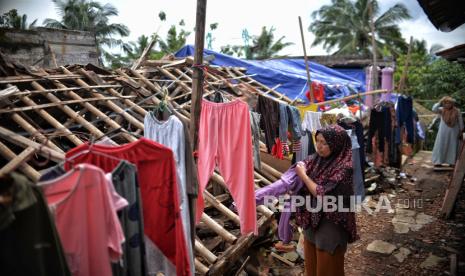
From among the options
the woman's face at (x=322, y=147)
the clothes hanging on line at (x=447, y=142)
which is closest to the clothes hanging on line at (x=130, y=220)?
the woman's face at (x=322, y=147)

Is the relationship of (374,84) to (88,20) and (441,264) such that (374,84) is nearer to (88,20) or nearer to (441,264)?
(441,264)

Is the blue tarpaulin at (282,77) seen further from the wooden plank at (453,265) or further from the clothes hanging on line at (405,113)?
the wooden plank at (453,265)

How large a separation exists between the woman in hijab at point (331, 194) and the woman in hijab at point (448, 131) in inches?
292

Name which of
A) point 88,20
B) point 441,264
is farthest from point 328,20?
point 441,264

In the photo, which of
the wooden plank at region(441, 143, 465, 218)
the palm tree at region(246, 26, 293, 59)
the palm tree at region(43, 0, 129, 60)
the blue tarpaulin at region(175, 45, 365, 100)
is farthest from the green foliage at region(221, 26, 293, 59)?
the wooden plank at region(441, 143, 465, 218)

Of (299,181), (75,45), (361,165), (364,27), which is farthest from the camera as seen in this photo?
(364,27)

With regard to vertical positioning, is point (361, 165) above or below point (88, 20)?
below

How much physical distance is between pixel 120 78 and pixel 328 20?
86.8ft

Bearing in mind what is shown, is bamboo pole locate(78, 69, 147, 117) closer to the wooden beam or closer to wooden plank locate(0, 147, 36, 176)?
wooden plank locate(0, 147, 36, 176)

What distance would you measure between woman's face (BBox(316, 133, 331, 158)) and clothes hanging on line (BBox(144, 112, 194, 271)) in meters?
1.31

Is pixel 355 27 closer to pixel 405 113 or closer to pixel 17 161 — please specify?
pixel 405 113

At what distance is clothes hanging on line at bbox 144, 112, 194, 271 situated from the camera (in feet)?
9.32

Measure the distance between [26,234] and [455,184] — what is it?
7.11m

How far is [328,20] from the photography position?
29359 millimetres
